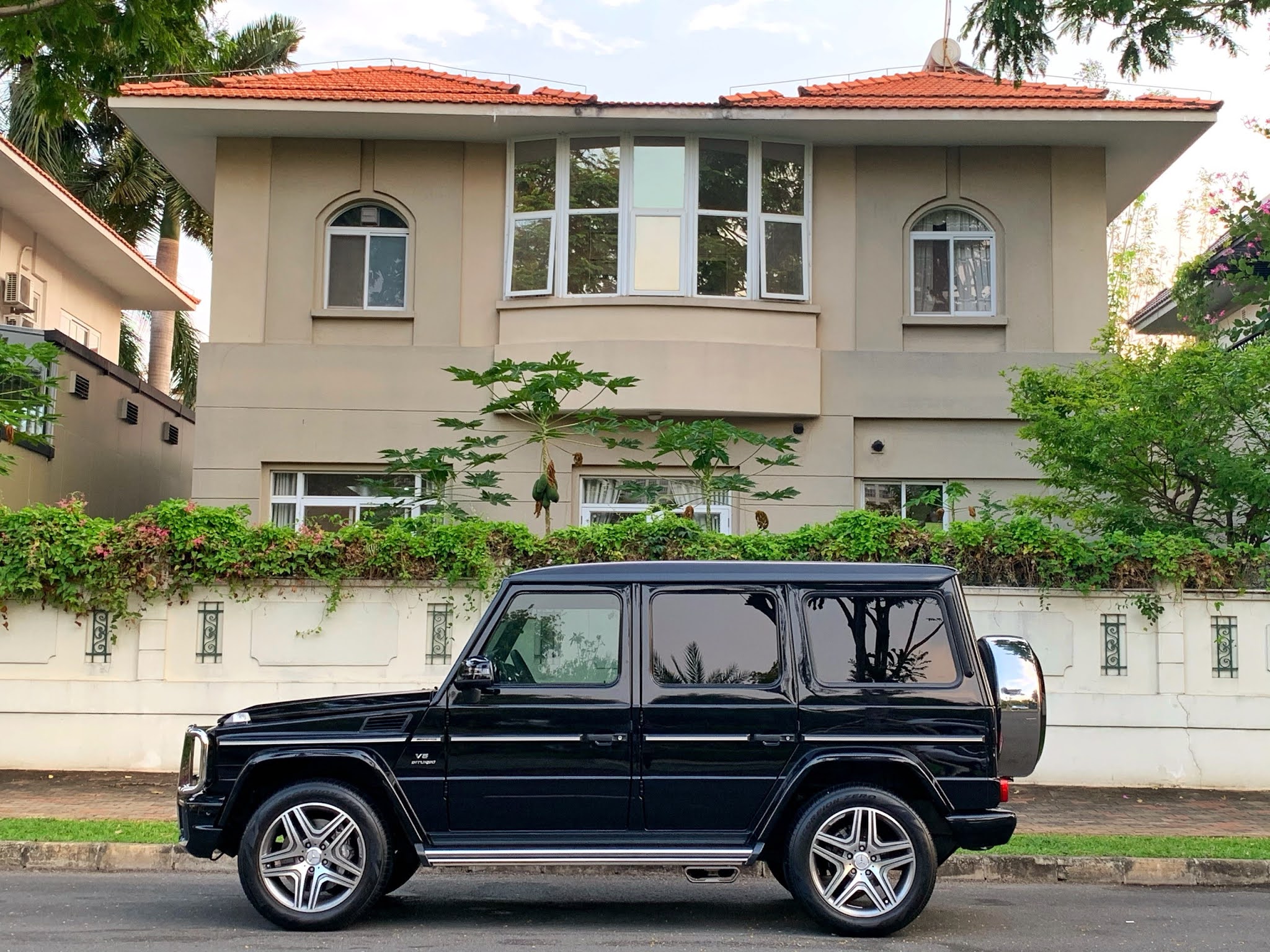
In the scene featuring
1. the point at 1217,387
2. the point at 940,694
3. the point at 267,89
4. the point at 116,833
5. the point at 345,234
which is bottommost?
the point at 116,833

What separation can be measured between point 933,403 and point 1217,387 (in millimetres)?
4983

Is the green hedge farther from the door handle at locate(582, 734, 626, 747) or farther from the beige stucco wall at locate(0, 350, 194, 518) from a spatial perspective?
the beige stucco wall at locate(0, 350, 194, 518)

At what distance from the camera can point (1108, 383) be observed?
566 inches

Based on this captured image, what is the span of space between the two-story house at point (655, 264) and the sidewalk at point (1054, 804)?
5.98 meters

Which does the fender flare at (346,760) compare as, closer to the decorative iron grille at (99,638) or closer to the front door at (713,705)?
the front door at (713,705)

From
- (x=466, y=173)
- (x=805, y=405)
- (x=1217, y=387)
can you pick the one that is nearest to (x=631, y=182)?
(x=466, y=173)

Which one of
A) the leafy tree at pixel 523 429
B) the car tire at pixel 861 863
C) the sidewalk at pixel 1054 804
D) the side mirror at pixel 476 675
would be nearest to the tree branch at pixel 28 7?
the leafy tree at pixel 523 429

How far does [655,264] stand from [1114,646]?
763 centimetres

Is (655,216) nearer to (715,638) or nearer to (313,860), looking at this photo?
(715,638)

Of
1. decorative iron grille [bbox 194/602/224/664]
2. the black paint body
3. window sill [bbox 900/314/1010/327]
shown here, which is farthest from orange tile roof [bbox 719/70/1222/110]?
the black paint body

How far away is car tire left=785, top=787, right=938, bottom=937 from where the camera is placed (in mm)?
6980

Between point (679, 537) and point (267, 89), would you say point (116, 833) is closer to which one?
point (679, 537)

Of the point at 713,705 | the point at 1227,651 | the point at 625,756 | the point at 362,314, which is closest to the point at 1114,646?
the point at 1227,651

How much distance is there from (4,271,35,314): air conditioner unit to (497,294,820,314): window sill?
8618 mm
